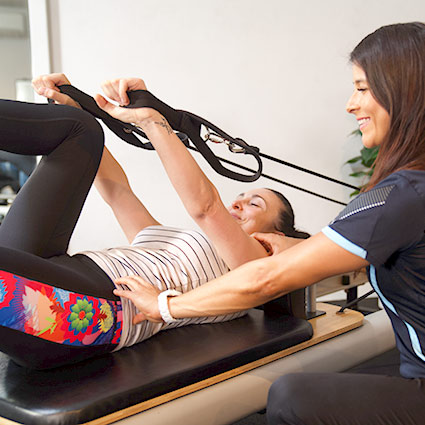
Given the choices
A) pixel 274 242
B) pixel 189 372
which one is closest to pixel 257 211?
pixel 274 242

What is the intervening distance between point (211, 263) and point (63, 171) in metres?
0.56

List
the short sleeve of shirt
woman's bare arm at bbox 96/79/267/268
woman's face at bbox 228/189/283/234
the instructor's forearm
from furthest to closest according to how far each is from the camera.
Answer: woman's face at bbox 228/189/283/234 → woman's bare arm at bbox 96/79/267/268 → the instructor's forearm → the short sleeve of shirt

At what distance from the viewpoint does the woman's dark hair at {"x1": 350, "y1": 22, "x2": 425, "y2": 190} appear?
1266 mm

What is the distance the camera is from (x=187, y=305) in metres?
1.44

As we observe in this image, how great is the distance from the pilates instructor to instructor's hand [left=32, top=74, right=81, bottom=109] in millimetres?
995


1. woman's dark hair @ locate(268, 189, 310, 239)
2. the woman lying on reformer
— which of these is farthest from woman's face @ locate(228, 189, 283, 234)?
the woman lying on reformer

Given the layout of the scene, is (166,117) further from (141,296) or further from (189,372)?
(189,372)

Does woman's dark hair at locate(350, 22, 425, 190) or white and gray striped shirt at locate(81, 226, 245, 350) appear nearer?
woman's dark hair at locate(350, 22, 425, 190)

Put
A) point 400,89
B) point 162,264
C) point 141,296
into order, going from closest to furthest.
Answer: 1. point 400,89
2. point 141,296
3. point 162,264

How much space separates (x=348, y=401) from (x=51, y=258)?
954 millimetres

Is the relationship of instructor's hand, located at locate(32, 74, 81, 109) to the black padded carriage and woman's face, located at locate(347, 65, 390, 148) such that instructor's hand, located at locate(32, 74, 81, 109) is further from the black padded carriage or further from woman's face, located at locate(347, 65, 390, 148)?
woman's face, located at locate(347, 65, 390, 148)

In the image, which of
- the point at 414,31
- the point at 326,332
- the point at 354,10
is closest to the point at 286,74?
the point at 354,10

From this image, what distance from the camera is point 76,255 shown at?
184cm

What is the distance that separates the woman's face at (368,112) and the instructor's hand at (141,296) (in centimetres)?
68
